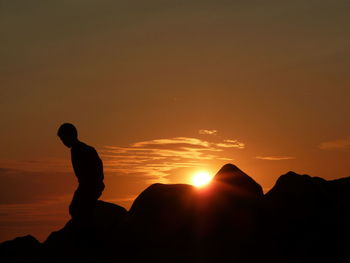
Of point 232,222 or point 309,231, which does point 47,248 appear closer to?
point 232,222

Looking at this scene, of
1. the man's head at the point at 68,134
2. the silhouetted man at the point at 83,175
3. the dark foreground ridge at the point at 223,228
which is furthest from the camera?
the silhouetted man at the point at 83,175

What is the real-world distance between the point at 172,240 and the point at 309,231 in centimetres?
284

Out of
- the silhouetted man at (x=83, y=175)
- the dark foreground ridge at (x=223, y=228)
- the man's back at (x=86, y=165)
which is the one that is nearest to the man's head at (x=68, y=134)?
the silhouetted man at (x=83, y=175)

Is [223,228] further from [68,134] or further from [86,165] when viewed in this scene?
[68,134]

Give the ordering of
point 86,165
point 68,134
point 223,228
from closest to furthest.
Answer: point 223,228 < point 68,134 < point 86,165

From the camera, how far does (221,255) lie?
1336cm

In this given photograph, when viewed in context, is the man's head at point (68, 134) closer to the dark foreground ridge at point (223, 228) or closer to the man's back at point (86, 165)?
the man's back at point (86, 165)

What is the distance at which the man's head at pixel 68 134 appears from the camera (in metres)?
14.0

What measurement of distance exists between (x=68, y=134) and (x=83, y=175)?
936mm

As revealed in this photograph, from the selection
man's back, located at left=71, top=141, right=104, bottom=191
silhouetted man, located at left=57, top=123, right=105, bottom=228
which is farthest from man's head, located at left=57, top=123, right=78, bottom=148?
man's back, located at left=71, top=141, right=104, bottom=191

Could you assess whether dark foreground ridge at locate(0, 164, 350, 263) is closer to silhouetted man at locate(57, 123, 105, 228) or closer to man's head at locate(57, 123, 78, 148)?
silhouetted man at locate(57, 123, 105, 228)

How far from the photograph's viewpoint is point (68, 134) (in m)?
14.0

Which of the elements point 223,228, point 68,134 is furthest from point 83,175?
point 223,228

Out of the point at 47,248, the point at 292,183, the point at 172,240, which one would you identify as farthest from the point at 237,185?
the point at 47,248
